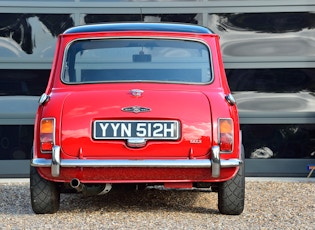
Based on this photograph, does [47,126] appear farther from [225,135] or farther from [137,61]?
[225,135]

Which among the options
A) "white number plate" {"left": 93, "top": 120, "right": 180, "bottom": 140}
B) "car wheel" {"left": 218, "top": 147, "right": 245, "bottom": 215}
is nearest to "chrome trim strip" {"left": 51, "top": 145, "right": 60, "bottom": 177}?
"white number plate" {"left": 93, "top": 120, "right": 180, "bottom": 140}

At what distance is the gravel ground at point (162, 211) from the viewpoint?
21.2ft

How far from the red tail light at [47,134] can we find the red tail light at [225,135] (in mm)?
1283

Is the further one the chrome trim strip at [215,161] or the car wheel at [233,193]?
the car wheel at [233,193]

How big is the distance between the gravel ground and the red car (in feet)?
0.80

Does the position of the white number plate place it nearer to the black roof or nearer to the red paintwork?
the red paintwork

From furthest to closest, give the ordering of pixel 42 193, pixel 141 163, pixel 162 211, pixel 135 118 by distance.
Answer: pixel 162 211
pixel 42 193
pixel 135 118
pixel 141 163

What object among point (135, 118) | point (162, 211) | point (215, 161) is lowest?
point (162, 211)

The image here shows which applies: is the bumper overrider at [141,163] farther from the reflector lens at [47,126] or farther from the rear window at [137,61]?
the rear window at [137,61]

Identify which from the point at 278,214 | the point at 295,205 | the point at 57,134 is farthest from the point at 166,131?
the point at 295,205

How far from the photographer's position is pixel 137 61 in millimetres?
7156

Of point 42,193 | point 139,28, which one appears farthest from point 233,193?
point 139,28

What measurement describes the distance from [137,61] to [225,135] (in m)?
1.08

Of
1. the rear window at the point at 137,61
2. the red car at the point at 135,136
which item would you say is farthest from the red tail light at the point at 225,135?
the rear window at the point at 137,61
